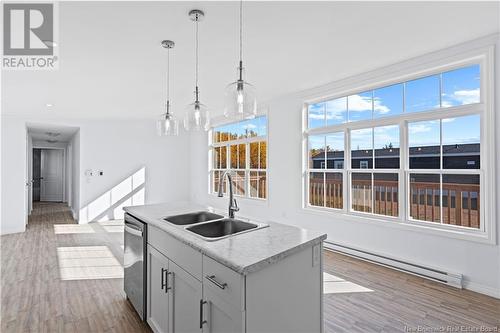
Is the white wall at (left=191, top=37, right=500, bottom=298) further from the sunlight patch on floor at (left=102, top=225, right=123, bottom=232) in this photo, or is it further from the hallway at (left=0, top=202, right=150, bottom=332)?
the hallway at (left=0, top=202, right=150, bottom=332)

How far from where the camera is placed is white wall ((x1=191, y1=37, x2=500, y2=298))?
2854 mm

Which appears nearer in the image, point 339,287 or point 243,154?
point 339,287

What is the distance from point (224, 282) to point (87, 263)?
3.35 m

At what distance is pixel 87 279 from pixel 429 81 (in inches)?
189

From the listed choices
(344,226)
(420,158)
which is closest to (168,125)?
(344,226)

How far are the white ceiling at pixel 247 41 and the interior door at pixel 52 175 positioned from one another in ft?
24.1

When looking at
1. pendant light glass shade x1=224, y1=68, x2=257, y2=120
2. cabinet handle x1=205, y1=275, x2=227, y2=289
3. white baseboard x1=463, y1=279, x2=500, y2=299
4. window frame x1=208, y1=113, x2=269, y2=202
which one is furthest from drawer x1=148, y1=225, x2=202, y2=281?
window frame x1=208, y1=113, x2=269, y2=202

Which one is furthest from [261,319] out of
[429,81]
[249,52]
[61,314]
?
[429,81]

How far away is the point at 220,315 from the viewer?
4.66 ft

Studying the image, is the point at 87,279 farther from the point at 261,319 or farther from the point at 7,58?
the point at 261,319

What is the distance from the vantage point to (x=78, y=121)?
654 cm

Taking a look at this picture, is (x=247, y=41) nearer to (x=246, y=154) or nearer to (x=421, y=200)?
(x=421, y=200)

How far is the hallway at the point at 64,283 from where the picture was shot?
240cm

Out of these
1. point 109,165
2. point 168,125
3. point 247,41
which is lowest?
point 109,165
